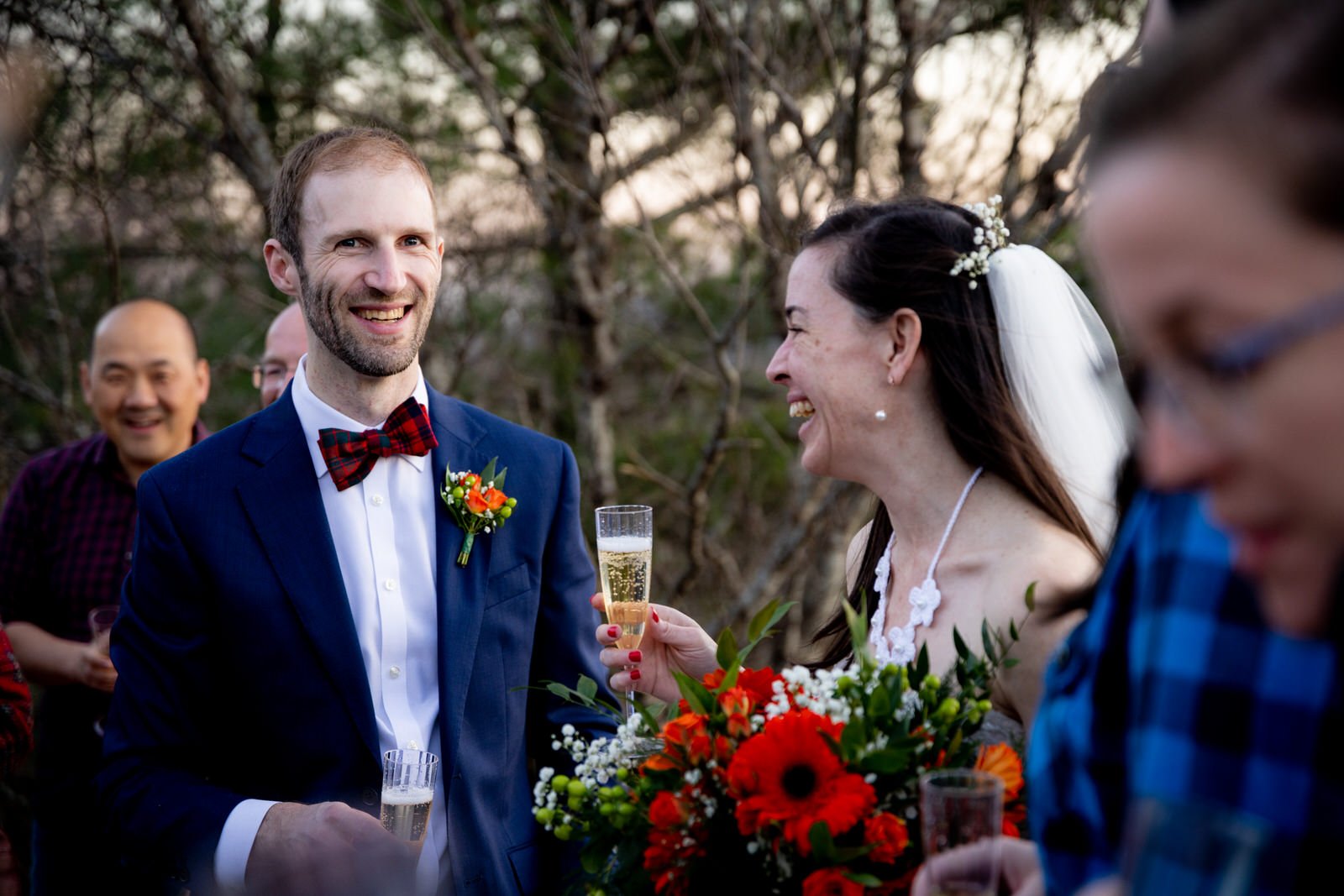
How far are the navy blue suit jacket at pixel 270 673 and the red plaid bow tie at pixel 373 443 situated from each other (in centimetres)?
8

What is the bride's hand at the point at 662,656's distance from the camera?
2918mm

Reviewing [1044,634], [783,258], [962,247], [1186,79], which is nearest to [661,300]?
[783,258]

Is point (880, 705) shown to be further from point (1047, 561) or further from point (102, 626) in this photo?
point (102, 626)

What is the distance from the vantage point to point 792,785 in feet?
6.20

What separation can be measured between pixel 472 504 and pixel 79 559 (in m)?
2.34

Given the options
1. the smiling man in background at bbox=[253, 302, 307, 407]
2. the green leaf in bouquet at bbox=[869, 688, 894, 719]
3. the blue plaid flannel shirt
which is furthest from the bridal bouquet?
the smiling man in background at bbox=[253, 302, 307, 407]

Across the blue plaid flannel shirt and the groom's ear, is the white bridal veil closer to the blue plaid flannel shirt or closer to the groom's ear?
the groom's ear

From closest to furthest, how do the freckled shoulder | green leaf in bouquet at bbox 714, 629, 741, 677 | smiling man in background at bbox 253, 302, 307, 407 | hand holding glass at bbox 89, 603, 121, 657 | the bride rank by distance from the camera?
1. green leaf in bouquet at bbox 714, 629, 741, 677
2. the freckled shoulder
3. the bride
4. hand holding glass at bbox 89, 603, 121, 657
5. smiling man in background at bbox 253, 302, 307, 407

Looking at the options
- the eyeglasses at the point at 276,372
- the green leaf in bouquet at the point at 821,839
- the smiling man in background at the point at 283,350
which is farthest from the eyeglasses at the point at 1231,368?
the eyeglasses at the point at 276,372

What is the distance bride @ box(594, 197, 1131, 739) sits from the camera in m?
2.94

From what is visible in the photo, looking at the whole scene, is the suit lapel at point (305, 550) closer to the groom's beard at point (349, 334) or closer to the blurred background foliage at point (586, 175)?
the groom's beard at point (349, 334)

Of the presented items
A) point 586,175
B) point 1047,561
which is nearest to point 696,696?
point 1047,561

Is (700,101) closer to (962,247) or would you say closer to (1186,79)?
(962,247)

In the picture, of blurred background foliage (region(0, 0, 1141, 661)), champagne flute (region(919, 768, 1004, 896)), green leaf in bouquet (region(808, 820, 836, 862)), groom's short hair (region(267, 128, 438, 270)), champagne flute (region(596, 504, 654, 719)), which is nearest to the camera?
champagne flute (region(919, 768, 1004, 896))
